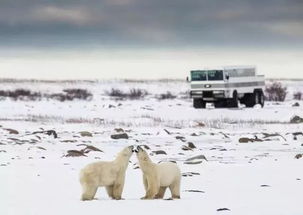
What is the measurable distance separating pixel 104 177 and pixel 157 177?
63 centimetres

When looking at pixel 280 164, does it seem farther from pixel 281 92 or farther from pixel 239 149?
pixel 281 92

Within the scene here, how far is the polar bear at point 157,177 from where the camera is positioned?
923 centimetres

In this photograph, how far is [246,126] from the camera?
2719cm

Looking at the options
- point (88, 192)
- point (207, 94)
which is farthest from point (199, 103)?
point (88, 192)

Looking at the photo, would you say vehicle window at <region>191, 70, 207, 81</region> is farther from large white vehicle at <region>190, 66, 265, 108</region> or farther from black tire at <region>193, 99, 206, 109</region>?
black tire at <region>193, 99, 206, 109</region>

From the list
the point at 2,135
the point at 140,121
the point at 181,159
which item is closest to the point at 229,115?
the point at 140,121

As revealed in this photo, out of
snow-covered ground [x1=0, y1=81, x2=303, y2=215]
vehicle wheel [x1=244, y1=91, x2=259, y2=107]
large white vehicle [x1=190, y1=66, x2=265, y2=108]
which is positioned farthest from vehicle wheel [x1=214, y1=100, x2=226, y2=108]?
snow-covered ground [x1=0, y1=81, x2=303, y2=215]

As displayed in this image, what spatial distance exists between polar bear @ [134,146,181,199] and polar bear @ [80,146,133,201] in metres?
0.27

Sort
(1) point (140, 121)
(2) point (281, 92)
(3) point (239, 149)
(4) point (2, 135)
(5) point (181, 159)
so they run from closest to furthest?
(5) point (181, 159), (3) point (239, 149), (4) point (2, 135), (1) point (140, 121), (2) point (281, 92)

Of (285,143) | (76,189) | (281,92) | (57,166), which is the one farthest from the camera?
(281,92)

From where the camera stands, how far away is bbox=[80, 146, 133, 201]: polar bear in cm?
919

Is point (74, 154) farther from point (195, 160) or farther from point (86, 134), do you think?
point (86, 134)

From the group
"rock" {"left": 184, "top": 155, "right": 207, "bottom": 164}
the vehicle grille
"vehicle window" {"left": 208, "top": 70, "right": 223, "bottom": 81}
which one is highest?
"vehicle window" {"left": 208, "top": 70, "right": 223, "bottom": 81}

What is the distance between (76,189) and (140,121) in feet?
64.2
